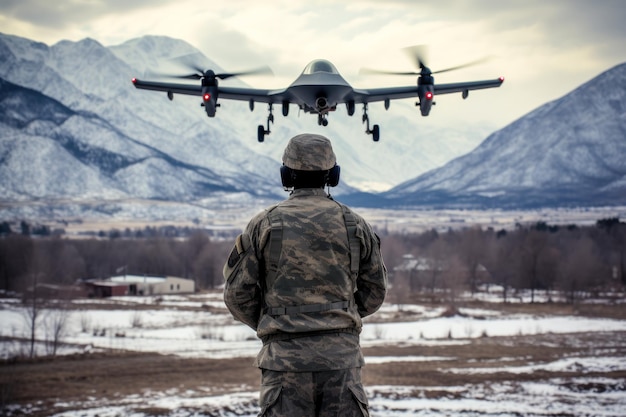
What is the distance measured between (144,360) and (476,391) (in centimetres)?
2664

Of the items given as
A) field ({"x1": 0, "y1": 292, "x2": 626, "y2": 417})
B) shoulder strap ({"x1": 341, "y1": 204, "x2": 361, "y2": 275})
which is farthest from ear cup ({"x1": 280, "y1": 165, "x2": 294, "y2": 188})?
field ({"x1": 0, "y1": 292, "x2": 626, "y2": 417})

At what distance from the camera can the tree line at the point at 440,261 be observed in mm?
112938

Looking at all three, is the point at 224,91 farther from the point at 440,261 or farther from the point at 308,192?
the point at 440,261

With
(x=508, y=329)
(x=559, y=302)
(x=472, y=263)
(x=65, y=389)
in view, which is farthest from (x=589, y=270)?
(x=65, y=389)

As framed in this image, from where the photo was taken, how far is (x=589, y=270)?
366ft

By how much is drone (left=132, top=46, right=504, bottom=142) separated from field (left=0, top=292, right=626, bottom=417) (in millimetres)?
16982

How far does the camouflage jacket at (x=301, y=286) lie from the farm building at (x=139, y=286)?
111 m

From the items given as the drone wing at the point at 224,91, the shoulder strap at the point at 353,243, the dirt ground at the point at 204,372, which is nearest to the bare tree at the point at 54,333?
the dirt ground at the point at 204,372

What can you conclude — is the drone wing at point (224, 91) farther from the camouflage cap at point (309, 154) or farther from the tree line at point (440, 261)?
the tree line at point (440, 261)

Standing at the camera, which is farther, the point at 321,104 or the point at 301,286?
the point at 321,104

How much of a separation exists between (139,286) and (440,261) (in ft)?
179

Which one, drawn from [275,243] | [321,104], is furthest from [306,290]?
[321,104]

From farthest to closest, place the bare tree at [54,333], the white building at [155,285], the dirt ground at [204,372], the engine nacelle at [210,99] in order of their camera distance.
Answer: the white building at [155,285], the bare tree at [54,333], the dirt ground at [204,372], the engine nacelle at [210,99]

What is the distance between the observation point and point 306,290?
6.15 meters
